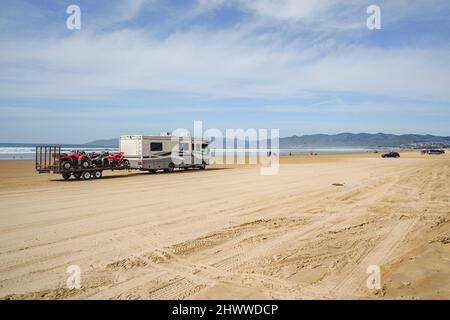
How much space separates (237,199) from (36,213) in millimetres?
6679

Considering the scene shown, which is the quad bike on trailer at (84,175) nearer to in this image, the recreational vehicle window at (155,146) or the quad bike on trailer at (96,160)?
the quad bike on trailer at (96,160)

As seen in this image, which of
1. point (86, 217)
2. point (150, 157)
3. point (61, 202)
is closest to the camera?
point (86, 217)

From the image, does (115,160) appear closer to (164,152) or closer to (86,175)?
(86,175)

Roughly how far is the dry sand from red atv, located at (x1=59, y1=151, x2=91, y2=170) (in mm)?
7979

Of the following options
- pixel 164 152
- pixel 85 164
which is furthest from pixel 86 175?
pixel 164 152

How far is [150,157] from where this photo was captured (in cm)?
2652

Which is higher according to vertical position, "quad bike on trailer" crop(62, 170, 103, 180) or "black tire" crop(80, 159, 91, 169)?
"black tire" crop(80, 159, 91, 169)

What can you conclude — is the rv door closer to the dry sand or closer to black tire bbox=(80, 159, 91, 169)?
black tire bbox=(80, 159, 91, 169)

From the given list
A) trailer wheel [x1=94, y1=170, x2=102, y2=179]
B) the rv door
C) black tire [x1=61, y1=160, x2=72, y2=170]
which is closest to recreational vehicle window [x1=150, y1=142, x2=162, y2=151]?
the rv door

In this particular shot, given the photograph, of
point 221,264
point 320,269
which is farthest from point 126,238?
point 320,269

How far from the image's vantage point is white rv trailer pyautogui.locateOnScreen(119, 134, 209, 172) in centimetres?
2589

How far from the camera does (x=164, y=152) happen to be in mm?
27656

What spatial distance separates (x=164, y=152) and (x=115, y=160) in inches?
157
